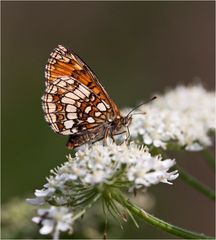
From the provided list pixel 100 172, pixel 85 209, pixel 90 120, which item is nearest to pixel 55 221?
pixel 85 209

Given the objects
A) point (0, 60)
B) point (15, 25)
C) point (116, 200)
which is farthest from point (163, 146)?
point (15, 25)

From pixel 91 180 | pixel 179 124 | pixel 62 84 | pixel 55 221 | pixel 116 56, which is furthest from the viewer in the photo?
pixel 116 56

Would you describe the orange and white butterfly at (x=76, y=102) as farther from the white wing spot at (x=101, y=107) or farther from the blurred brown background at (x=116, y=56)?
the blurred brown background at (x=116, y=56)

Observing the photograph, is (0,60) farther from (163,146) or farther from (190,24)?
(163,146)

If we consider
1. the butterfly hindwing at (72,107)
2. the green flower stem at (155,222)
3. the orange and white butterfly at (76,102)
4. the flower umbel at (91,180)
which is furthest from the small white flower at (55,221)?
the butterfly hindwing at (72,107)

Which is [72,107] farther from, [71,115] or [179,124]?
[179,124]

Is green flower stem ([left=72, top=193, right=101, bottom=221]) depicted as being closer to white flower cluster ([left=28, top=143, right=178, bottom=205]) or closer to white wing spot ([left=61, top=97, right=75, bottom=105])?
white flower cluster ([left=28, top=143, right=178, bottom=205])
